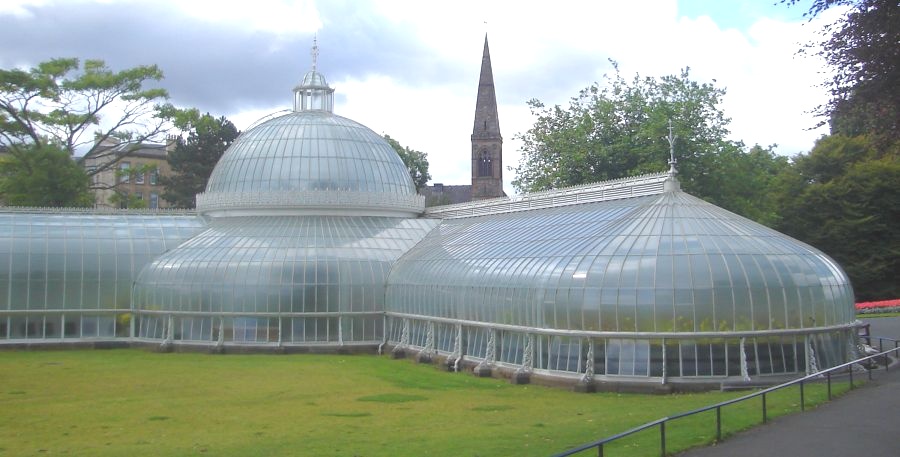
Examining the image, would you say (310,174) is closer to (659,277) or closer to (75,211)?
(75,211)

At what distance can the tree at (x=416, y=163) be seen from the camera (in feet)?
312

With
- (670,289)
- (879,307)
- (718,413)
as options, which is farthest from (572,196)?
(879,307)

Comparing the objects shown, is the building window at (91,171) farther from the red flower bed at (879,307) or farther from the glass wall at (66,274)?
the red flower bed at (879,307)

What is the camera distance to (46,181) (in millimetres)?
61500

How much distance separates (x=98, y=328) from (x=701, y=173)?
121 feet

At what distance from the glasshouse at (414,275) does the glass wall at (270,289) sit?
0.31 feet

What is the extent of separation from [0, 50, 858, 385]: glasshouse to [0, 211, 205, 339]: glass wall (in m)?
0.09

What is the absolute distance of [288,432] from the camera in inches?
877

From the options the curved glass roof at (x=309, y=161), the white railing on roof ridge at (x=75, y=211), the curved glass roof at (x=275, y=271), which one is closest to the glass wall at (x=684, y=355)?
the curved glass roof at (x=275, y=271)

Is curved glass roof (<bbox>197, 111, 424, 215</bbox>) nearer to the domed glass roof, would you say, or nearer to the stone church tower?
the domed glass roof

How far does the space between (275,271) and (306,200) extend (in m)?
6.17

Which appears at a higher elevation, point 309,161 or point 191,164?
point 191,164

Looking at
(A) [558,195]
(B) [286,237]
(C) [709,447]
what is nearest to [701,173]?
(A) [558,195]

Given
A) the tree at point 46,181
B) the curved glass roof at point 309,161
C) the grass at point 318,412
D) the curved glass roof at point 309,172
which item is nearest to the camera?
the grass at point 318,412
